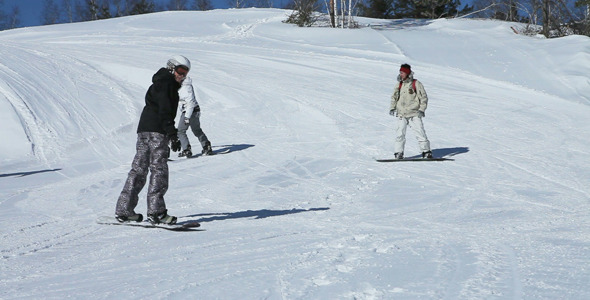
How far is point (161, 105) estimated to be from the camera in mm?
6605

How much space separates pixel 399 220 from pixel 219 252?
89.3 inches

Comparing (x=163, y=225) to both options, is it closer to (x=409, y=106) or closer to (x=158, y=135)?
(x=158, y=135)

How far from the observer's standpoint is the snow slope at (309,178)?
4.96 metres

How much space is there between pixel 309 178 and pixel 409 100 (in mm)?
2457

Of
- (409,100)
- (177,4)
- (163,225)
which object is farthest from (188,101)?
(177,4)

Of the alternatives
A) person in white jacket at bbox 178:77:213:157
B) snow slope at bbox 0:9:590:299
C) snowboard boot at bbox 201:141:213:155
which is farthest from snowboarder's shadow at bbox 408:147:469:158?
person in white jacket at bbox 178:77:213:157

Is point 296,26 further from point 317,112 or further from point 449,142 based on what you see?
point 449,142

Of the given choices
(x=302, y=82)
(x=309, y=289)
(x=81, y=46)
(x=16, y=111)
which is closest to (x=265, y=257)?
(x=309, y=289)

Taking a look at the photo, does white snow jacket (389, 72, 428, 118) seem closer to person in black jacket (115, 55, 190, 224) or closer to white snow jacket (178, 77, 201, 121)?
white snow jacket (178, 77, 201, 121)

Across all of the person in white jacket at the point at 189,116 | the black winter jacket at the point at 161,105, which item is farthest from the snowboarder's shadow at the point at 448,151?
the black winter jacket at the point at 161,105

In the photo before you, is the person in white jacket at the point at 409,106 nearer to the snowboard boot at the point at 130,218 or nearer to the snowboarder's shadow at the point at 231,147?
the snowboarder's shadow at the point at 231,147

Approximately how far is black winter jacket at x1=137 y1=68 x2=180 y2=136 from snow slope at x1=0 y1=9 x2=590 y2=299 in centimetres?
105

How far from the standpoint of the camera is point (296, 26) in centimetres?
3678

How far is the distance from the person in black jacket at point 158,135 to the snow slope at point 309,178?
361 millimetres
